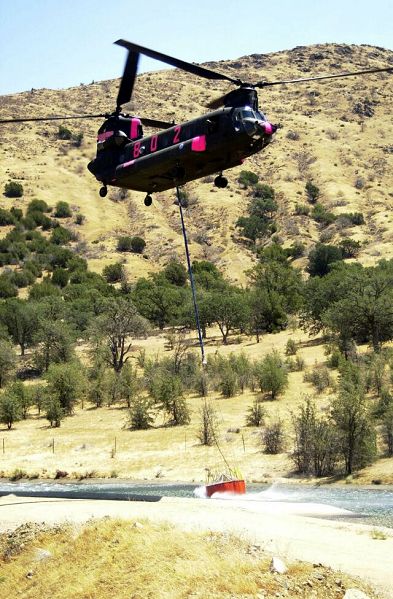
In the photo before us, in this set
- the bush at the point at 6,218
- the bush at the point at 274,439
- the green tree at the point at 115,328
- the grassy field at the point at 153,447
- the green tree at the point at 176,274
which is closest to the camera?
the grassy field at the point at 153,447

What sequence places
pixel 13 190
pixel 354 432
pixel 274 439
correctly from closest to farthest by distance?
pixel 354 432, pixel 274 439, pixel 13 190

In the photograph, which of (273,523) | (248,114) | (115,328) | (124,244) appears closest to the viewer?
(248,114)

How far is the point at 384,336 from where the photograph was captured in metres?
67.4

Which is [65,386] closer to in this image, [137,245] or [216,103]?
[216,103]

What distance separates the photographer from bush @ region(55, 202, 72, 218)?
5187 inches

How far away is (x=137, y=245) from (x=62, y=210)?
19.1 metres

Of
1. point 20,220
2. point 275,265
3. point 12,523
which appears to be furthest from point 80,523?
point 20,220

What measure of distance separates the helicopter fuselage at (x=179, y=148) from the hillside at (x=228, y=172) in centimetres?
8569

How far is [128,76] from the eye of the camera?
83.4 ft

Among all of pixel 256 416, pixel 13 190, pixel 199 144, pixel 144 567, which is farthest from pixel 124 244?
pixel 144 567

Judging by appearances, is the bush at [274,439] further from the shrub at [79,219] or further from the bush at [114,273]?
the shrub at [79,219]

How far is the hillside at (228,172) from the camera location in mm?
123375

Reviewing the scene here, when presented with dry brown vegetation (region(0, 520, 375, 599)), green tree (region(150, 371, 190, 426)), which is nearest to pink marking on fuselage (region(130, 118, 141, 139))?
dry brown vegetation (region(0, 520, 375, 599))

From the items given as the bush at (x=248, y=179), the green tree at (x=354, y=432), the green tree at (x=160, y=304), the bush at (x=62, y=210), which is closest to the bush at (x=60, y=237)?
the bush at (x=62, y=210)
